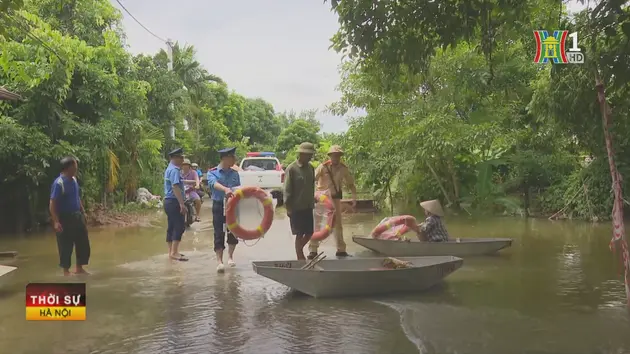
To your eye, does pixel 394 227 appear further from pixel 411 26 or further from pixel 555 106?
pixel 411 26

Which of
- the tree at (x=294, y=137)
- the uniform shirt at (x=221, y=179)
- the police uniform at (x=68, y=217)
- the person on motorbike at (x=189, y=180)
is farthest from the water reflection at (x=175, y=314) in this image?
the tree at (x=294, y=137)

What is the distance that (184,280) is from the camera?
25.7ft

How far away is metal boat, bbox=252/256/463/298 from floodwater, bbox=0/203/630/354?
14 cm

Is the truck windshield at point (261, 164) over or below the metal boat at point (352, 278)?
over

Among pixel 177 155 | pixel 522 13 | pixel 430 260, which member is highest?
pixel 522 13

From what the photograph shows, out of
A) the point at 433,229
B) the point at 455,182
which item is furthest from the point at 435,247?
the point at 455,182

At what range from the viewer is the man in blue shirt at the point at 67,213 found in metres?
7.57

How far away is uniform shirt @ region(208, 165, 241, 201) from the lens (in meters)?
8.25

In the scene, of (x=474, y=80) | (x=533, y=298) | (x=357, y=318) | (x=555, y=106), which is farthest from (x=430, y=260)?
(x=474, y=80)

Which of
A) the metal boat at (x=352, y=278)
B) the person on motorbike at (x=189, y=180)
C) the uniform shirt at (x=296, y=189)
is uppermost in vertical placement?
the person on motorbike at (x=189, y=180)

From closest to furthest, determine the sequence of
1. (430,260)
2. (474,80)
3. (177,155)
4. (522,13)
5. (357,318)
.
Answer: (357,318) < (522,13) < (430,260) < (177,155) < (474,80)

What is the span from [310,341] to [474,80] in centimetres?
1025

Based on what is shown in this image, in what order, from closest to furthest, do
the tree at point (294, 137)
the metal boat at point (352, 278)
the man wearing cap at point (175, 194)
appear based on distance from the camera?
the metal boat at point (352, 278)
the man wearing cap at point (175, 194)
the tree at point (294, 137)

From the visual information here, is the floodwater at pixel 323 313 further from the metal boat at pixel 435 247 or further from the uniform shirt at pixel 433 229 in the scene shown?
the uniform shirt at pixel 433 229
